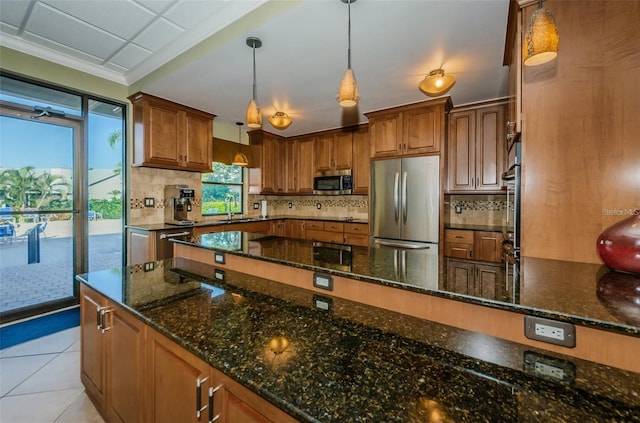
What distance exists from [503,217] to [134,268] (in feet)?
13.3

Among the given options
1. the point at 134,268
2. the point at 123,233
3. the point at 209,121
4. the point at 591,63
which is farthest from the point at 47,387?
the point at 591,63

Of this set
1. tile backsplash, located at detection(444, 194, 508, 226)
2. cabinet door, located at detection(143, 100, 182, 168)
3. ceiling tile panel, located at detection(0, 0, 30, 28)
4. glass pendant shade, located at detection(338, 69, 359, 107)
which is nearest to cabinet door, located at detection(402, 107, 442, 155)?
tile backsplash, located at detection(444, 194, 508, 226)

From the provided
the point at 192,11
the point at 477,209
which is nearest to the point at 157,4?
the point at 192,11

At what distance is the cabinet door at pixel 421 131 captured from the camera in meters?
3.44

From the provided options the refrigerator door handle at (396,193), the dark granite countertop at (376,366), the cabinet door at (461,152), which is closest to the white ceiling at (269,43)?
the cabinet door at (461,152)

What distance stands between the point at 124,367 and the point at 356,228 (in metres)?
3.40

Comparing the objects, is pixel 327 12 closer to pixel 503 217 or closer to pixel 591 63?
pixel 591 63

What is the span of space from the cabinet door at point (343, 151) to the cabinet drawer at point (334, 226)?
3.21 feet

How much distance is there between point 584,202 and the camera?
1538 mm

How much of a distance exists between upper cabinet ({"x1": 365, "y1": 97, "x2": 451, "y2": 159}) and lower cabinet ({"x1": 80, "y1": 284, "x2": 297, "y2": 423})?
3324 mm

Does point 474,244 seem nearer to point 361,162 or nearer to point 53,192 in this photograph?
point 361,162

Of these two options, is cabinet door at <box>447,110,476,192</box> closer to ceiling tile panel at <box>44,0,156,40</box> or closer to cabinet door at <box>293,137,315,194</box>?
cabinet door at <box>293,137,315,194</box>

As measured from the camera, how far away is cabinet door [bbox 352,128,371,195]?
14.9 ft

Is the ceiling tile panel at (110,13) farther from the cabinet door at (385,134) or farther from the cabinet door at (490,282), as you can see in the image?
the cabinet door at (490,282)
